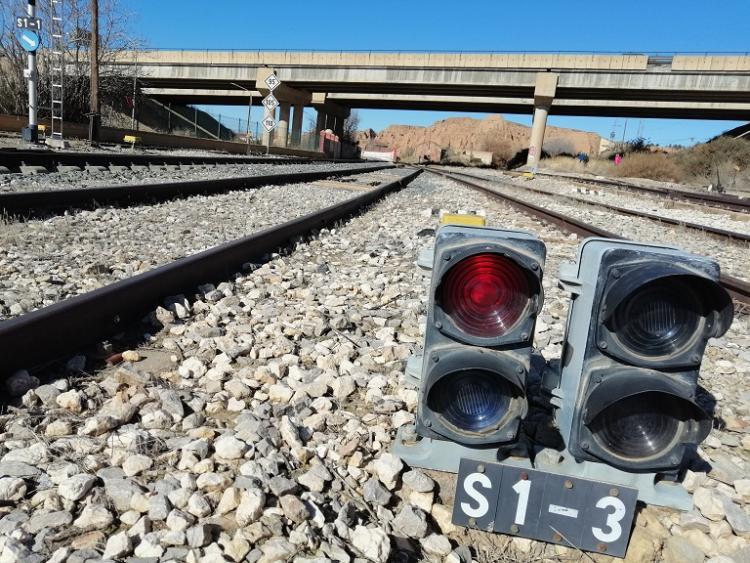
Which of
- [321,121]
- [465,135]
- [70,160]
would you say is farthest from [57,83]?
[465,135]

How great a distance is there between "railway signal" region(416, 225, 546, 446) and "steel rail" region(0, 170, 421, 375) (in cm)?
169

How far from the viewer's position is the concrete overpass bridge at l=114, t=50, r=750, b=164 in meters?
42.7

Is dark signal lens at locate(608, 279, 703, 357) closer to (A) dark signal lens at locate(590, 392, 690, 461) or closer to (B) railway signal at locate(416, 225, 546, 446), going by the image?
(A) dark signal lens at locate(590, 392, 690, 461)

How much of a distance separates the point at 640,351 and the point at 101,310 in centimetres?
250

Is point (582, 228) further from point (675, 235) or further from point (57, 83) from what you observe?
point (57, 83)

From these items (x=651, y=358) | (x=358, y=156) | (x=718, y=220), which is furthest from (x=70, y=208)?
(x=358, y=156)

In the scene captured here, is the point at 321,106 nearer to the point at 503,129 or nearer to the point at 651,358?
the point at 651,358

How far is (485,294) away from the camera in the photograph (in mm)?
1962

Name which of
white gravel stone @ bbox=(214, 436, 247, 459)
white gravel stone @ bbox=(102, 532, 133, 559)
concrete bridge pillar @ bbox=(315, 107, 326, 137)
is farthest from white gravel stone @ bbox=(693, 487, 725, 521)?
concrete bridge pillar @ bbox=(315, 107, 326, 137)

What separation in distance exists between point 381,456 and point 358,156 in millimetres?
72791

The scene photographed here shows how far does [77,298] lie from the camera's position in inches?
111

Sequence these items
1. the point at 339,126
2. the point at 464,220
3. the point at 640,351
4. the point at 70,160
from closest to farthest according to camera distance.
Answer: the point at 640,351 → the point at 464,220 → the point at 70,160 → the point at 339,126

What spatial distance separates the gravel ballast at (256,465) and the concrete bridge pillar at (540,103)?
154 feet

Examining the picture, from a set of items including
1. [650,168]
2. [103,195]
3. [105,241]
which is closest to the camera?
[105,241]
